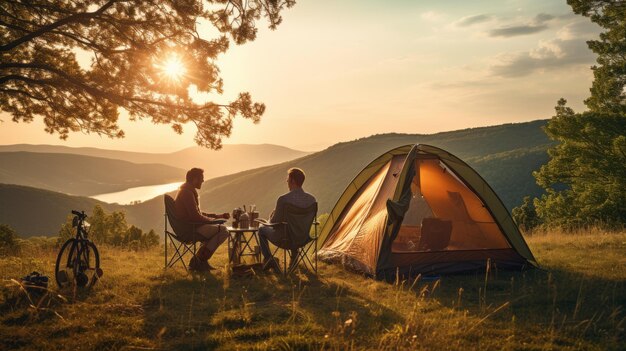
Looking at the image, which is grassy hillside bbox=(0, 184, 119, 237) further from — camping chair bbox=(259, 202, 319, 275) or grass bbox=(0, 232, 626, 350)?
grass bbox=(0, 232, 626, 350)

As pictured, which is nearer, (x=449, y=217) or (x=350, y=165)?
(x=449, y=217)

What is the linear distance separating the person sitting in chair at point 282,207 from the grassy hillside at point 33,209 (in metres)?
85.6

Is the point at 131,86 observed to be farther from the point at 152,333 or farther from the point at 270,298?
the point at 152,333

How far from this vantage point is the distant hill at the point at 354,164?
248 feet

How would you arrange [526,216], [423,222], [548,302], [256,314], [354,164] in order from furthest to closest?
[354,164] → [526,216] → [423,222] → [548,302] → [256,314]

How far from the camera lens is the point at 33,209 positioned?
89.6 m

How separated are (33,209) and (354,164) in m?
59.9

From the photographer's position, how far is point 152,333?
4383mm

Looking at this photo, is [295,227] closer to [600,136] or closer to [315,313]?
[315,313]

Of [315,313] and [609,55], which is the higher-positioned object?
[609,55]

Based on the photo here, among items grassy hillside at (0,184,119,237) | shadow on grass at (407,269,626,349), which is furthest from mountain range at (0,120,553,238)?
shadow on grass at (407,269,626,349)

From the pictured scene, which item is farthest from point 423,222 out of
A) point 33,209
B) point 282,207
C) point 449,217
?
point 33,209

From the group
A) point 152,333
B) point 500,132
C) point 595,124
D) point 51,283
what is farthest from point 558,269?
point 500,132

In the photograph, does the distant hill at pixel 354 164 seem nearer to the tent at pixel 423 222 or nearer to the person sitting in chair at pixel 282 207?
the tent at pixel 423 222
